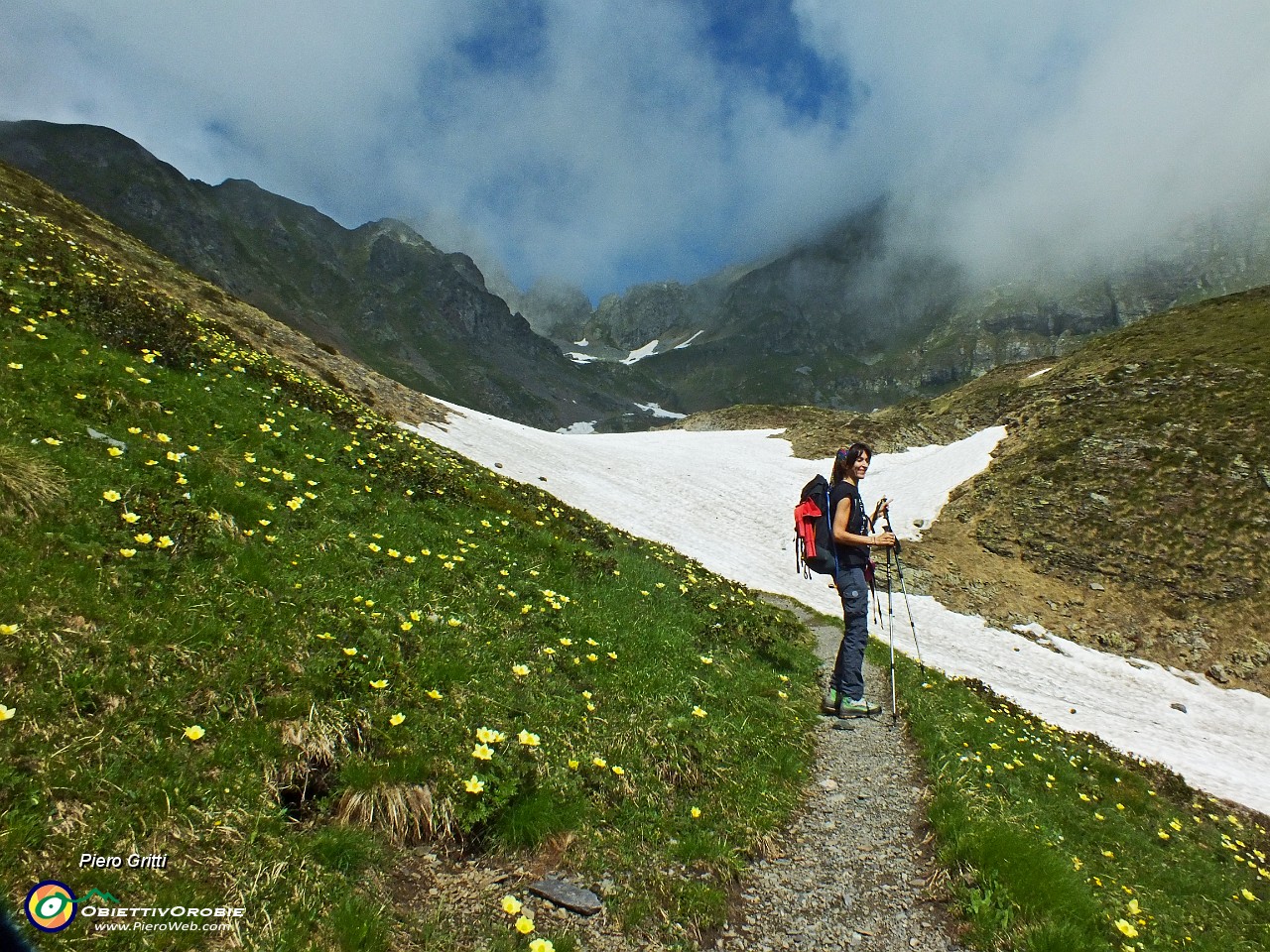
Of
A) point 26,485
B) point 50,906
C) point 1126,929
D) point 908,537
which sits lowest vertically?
point 50,906

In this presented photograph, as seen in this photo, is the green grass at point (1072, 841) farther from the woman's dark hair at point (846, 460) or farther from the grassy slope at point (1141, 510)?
the grassy slope at point (1141, 510)

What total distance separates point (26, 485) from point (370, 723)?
15.7ft

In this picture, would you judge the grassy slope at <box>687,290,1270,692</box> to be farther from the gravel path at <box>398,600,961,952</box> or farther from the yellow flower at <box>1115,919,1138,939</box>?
the yellow flower at <box>1115,919,1138,939</box>

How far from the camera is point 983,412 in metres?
58.8

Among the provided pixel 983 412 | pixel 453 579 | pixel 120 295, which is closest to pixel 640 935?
pixel 453 579

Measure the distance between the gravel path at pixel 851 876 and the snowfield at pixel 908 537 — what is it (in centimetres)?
574

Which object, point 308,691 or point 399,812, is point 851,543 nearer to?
point 399,812

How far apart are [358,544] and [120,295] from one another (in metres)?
12.6

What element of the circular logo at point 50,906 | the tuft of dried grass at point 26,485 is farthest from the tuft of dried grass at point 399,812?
the tuft of dried grass at point 26,485

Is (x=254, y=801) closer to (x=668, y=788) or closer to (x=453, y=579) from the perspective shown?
(x=668, y=788)

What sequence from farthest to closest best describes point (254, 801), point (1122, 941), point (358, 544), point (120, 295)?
point (120, 295) → point (358, 544) → point (1122, 941) → point (254, 801)

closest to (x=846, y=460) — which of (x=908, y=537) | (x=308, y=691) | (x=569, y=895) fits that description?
(x=569, y=895)

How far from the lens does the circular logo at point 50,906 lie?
3365 mm

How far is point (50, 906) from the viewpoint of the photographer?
3426 mm
